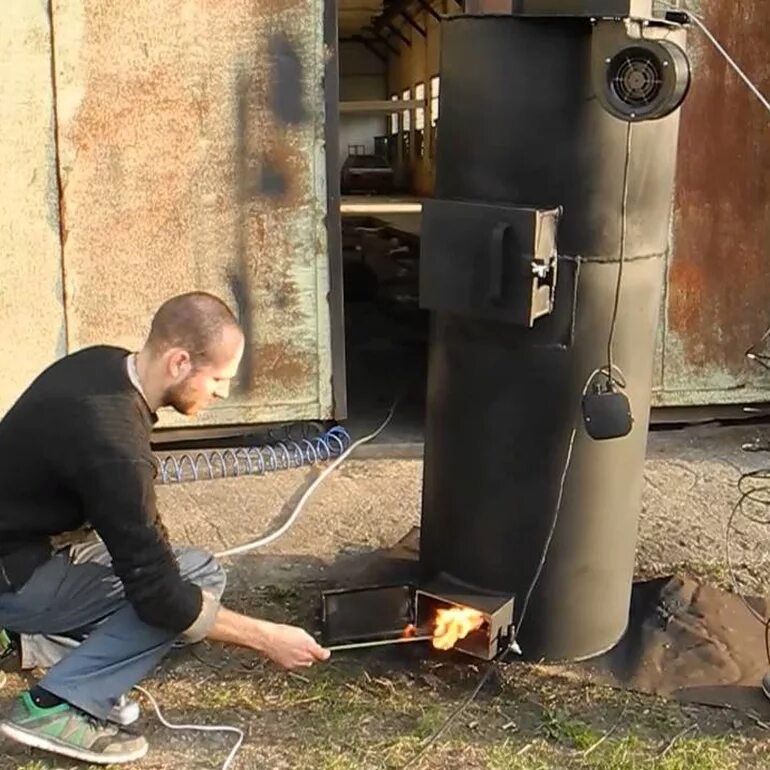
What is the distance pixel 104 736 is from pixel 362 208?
9.35m

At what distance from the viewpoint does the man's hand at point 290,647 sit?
115 inches

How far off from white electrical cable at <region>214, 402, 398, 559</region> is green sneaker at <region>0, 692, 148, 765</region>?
1325 mm

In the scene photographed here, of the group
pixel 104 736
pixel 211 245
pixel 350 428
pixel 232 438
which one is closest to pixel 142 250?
pixel 211 245

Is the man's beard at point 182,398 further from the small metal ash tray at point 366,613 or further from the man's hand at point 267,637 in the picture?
the small metal ash tray at point 366,613

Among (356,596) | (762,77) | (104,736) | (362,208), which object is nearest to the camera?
(104,736)

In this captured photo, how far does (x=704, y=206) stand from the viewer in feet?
18.8

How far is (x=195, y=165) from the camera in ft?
17.2

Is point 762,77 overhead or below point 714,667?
overhead

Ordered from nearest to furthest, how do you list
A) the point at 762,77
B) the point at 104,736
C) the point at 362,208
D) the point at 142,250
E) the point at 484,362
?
the point at 104,736
the point at 484,362
the point at 142,250
the point at 762,77
the point at 362,208

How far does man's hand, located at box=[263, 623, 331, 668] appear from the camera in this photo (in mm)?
2930

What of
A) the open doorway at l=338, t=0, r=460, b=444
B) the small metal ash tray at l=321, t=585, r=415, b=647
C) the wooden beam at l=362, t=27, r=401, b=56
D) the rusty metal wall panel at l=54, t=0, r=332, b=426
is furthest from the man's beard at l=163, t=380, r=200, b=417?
the wooden beam at l=362, t=27, r=401, b=56

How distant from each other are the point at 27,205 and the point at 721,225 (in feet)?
10.7

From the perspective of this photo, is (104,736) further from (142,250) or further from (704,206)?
(704,206)

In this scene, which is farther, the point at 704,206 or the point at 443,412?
the point at 704,206
